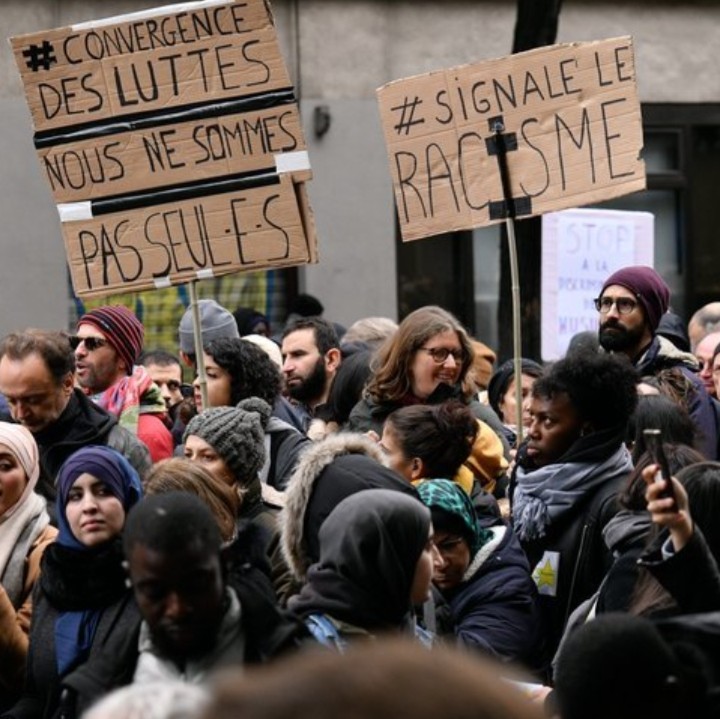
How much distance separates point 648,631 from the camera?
125 inches

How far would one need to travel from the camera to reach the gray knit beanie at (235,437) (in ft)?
19.2

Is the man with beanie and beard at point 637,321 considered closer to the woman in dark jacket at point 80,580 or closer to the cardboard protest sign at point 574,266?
the woman in dark jacket at point 80,580

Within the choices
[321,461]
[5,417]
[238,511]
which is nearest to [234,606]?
[321,461]

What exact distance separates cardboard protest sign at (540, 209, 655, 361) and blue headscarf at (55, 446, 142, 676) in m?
6.72

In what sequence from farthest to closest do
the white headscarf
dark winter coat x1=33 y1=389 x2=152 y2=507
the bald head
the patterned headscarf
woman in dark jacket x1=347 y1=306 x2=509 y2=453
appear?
the bald head < woman in dark jacket x1=347 y1=306 x2=509 y2=453 < dark winter coat x1=33 y1=389 x2=152 y2=507 < the white headscarf < the patterned headscarf

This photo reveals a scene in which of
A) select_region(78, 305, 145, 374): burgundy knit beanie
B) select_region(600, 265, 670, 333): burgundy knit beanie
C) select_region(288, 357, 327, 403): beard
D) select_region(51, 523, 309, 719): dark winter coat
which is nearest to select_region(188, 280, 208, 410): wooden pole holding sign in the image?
select_region(78, 305, 145, 374): burgundy knit beanie

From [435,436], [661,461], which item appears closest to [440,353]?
[435,436]

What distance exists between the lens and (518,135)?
307 inches

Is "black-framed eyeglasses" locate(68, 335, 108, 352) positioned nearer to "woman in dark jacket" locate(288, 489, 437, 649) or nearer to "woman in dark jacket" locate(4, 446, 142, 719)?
"woman in dark jacket" locate(4, 446, 142, 719)

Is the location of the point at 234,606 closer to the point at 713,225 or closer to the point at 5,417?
the point at 5,417

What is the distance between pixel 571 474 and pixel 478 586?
52cm

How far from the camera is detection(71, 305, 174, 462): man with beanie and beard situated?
7.45 meters

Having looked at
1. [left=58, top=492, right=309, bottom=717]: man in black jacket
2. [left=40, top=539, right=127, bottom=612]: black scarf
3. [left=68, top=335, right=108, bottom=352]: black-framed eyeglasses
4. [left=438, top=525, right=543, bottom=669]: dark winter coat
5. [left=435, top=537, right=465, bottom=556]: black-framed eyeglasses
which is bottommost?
[left=438, top=525, right=543, bottom=669]: dark winter coat

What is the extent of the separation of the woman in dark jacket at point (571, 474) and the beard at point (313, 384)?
101 inches
